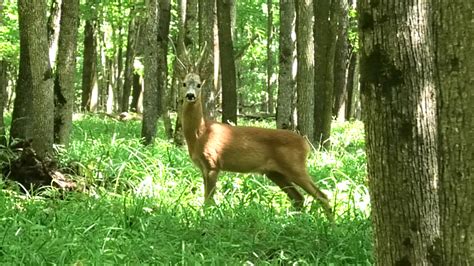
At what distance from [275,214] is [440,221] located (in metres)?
3.35

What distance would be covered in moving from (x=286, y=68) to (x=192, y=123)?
155 inches

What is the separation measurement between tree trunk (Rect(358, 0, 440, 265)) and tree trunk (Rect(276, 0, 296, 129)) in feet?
27.4

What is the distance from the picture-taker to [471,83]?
3.29 metres

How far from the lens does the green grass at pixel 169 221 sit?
16.3ft

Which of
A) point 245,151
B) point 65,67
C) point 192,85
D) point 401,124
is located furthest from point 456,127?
point 65,67

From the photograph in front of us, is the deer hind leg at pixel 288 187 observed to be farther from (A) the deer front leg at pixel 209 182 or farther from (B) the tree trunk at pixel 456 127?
(B) the tree trunk at pixel 456 127

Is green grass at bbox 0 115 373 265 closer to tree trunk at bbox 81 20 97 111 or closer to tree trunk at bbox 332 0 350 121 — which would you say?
tree trunk at bbox 332 0 350 121

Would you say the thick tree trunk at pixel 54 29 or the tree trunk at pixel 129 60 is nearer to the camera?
the thick tree trunk at pixel 54 29

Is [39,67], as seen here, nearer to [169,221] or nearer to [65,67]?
[65,67]

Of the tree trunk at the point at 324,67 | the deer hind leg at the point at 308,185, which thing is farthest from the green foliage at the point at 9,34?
the deer hind leg at the point at 308,185

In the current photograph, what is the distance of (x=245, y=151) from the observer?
779 cm

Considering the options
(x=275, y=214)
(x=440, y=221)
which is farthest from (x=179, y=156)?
(x=440, y=221)

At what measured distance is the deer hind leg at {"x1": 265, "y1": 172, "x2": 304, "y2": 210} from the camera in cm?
727

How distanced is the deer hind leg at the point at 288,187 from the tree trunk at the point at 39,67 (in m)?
2.51
